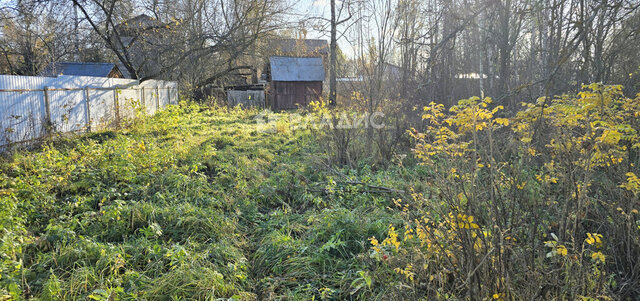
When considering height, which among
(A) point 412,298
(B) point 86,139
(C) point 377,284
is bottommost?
(C) point 377,284

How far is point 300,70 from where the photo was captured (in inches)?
926

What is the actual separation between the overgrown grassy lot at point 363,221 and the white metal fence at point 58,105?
1.45m

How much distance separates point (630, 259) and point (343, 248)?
209cm

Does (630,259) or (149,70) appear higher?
(149,70)

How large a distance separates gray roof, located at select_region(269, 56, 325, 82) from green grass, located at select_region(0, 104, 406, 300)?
16.9 m

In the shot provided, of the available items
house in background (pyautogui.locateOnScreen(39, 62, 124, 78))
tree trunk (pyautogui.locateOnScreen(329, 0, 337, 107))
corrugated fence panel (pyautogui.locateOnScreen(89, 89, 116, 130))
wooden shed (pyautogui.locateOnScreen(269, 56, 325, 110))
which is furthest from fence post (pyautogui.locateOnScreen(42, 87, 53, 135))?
wooden shed (pyautogui.locateOnScreen(269, 56, 325, 110))

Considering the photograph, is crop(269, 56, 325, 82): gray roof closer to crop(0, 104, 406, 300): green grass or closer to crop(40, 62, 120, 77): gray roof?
crop(40, 62, 120, 77): gray roof

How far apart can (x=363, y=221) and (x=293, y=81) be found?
2000cm

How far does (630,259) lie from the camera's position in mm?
2754

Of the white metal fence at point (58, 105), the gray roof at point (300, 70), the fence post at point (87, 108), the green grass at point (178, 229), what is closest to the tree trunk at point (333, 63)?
the green grass at point (178, 229)

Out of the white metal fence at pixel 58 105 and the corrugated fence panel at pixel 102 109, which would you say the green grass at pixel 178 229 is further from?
the corrugated fence panel at pixel 102 109

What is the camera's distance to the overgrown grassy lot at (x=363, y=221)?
87.6 inches

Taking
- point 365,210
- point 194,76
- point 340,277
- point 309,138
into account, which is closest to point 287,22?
point 194,76

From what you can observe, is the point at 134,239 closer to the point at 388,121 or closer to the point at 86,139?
the point at 388,121
